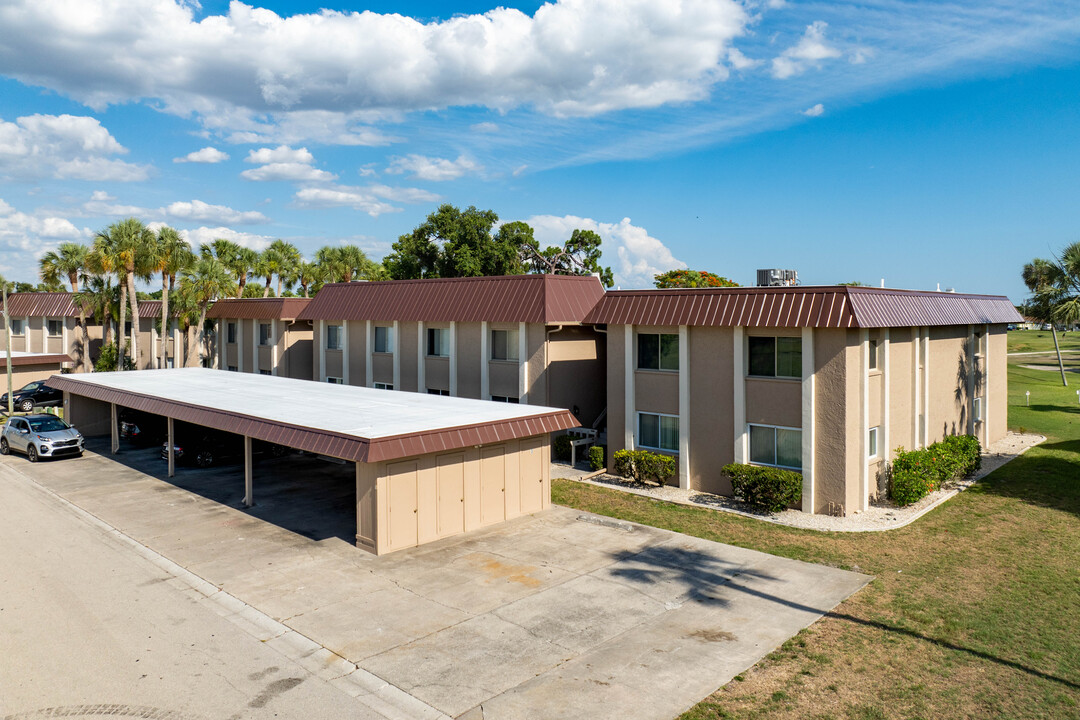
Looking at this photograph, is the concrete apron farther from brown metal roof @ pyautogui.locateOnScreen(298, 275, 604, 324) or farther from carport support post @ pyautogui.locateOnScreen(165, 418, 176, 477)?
brown metal roof @ pyautogui.locateOnScreen(298, 275, 604, 324)

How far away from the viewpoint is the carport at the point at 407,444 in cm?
1582

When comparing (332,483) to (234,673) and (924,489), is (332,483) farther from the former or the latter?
(924,489)

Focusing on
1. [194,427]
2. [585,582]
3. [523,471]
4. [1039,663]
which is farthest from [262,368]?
[1039,663]

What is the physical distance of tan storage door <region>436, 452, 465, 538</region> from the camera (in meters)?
17.0

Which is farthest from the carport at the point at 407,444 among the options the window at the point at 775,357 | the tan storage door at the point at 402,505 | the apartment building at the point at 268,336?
the apartment building at the point at 268,336

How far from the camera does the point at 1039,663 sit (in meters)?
10.9

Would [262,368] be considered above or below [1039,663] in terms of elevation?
above

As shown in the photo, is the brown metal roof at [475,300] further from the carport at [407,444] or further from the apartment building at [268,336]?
the apartment building at [268,336]

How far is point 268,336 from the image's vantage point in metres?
41.3

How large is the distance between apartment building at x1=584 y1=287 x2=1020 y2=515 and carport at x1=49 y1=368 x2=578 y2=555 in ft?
13.1

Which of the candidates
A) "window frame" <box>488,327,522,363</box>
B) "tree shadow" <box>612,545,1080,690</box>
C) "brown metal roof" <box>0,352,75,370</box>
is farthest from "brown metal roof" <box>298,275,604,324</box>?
A: "brown metal roof" <box>0,352,75,370</box>

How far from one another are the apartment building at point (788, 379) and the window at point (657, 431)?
4 centimetres

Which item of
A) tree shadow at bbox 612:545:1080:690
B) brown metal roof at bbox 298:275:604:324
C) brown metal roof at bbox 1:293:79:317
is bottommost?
tree shadow at bbox 612:545:1080:690

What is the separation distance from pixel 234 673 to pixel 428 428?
7116 mm
